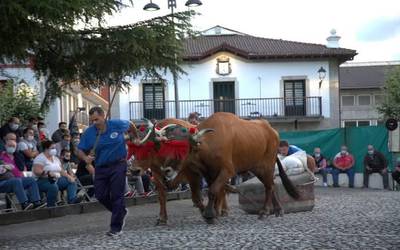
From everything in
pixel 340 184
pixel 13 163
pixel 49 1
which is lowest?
pixel 340 184

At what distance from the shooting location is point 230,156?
10.9m

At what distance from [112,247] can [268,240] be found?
1.92 m

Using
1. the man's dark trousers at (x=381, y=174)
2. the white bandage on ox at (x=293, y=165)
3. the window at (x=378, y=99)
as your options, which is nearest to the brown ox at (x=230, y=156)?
the white bandage on ox at (x=293, y=165)

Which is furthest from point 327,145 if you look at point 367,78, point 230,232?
point 367,78

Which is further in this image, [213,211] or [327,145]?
[327,145]

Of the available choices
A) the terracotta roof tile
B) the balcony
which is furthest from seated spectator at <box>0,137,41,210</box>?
the balcony

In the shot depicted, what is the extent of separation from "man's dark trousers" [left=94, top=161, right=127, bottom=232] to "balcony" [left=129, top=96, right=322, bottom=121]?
102 ft

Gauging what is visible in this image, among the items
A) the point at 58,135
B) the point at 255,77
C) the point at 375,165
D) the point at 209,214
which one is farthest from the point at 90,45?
the point at 255,77

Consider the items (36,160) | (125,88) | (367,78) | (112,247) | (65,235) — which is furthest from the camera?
(367,78)

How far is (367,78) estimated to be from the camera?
65.7m

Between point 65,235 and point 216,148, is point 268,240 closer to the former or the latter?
point 216,148

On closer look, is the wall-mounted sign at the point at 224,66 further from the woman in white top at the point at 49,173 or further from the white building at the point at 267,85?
the woman in white top at the point at 49,173

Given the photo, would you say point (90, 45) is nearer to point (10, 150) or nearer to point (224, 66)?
point (10, 150)

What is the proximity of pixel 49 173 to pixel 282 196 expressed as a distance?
184 inches
